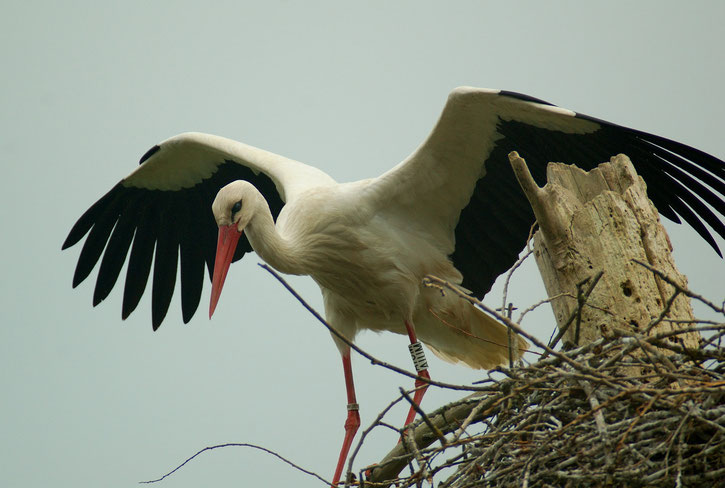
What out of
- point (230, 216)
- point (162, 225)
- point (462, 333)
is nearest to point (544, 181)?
point (462, 333)

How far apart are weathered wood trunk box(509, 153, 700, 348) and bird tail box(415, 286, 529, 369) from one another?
Result: 1.34m

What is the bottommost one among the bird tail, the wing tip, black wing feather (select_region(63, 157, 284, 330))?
the bird tail

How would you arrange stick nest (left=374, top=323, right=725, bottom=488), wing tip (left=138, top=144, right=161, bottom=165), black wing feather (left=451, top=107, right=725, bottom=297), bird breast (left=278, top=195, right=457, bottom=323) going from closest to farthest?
stick nest (left=374, top=323, right=725, bottom=488) → black wing feather (left=451, top=107, right=725, bottom=297) → bird breast (left=278, top=195, right=457, bottom=323) → wing tip (left=138, top=144, right=161, bottom=165)

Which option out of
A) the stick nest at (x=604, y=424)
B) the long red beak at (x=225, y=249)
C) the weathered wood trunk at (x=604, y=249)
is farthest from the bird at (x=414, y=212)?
the stick nest at (x=604, y=424)

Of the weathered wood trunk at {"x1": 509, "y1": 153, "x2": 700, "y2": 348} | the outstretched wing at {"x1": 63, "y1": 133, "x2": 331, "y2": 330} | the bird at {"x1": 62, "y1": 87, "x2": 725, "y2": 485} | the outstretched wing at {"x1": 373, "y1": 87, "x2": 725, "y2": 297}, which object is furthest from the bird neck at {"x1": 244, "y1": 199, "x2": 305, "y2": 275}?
the weathered wood trunk at {"x1": 509, "y1": 153, "x2": 700, "y2": 348}

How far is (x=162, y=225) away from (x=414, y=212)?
5.93 ft

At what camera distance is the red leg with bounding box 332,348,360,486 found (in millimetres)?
3785

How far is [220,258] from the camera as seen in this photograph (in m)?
3.43

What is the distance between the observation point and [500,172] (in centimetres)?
369

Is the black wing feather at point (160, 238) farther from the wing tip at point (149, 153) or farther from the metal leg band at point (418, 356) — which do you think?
the metal leg band at point (418, 356)

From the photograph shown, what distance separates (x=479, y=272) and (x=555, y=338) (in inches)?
61.8

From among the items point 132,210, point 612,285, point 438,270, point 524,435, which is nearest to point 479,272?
point 438,270

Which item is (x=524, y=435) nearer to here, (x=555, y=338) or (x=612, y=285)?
(x=555, y=338)

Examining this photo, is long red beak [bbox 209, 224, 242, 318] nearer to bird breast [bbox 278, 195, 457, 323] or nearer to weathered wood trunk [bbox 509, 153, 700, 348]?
bird breast [bbox 278, 195, 457, 323]
